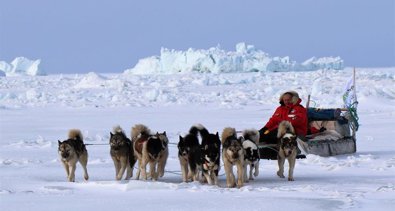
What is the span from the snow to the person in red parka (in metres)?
45.5

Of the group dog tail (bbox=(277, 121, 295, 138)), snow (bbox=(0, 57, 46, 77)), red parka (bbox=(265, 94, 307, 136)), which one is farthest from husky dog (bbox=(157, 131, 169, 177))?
snow (bbox=(0, 57, 46, 77))

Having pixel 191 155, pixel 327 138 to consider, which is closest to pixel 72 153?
pixel 191 155

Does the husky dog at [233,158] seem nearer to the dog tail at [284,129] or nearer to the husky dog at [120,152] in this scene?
the husky dog at [120,152]

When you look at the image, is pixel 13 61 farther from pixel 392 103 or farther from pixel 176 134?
pixel 176 134

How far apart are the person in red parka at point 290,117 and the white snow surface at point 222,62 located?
132ft

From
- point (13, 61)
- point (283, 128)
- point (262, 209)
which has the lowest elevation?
point (262, 209)

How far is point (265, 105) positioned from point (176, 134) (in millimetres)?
9894

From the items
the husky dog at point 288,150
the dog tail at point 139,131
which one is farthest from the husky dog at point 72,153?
the husky dog at point 288,150

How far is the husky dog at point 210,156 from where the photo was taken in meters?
6.77

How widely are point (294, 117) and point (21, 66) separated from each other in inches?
1890

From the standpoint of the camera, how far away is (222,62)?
50.2 metres

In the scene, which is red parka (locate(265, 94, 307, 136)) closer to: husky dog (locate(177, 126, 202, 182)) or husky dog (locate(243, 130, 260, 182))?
husky dog (locate(243, 130, 260, 182))

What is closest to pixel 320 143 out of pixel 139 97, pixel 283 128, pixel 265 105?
pixel 283 128

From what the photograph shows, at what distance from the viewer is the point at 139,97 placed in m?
26.0
